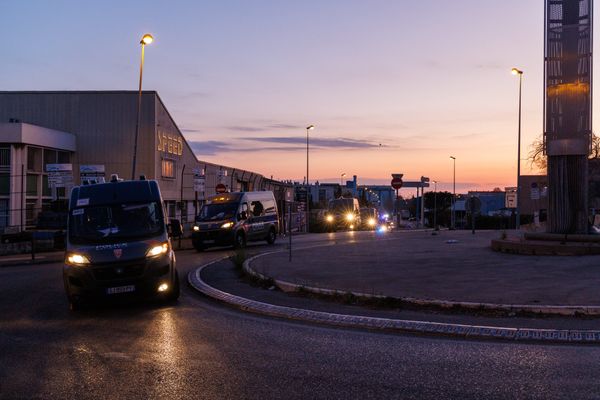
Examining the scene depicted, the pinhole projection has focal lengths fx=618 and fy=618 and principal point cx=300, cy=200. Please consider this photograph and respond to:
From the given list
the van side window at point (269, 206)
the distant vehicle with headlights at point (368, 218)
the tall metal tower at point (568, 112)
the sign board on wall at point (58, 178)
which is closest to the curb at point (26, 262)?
the sign board on wall at point (58, 178)

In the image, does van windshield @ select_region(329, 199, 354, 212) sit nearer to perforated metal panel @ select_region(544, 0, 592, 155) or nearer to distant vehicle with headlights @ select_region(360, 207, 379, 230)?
distant vehicle with headlights @ select_region(360, 207, 379, 230)

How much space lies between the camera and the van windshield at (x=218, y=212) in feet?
81.5

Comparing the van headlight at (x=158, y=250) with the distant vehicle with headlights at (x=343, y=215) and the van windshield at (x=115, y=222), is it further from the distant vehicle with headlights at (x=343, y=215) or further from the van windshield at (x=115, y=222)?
the distant vehicle with headlights at (x=343, y=215)

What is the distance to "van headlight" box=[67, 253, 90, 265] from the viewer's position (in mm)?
10430

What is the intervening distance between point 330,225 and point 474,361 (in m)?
42.6

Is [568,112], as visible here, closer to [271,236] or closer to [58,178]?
[271,236]

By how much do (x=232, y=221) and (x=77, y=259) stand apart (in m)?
14.1

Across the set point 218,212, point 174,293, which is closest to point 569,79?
point 218,212

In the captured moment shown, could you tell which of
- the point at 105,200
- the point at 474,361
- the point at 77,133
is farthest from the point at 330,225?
the point at 474,361

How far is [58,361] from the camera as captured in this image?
7.06 meters

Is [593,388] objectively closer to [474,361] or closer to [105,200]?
[474,361]

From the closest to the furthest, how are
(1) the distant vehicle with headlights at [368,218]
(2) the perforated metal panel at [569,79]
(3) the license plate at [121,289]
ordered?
(3) the license plate at [121,289], (2) the perforated metal panel at [569,79], (1) the distant vehicle with headlights at [368,218]

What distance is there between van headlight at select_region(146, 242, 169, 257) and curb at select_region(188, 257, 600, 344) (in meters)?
1.63

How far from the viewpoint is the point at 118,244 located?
35.3 ft
